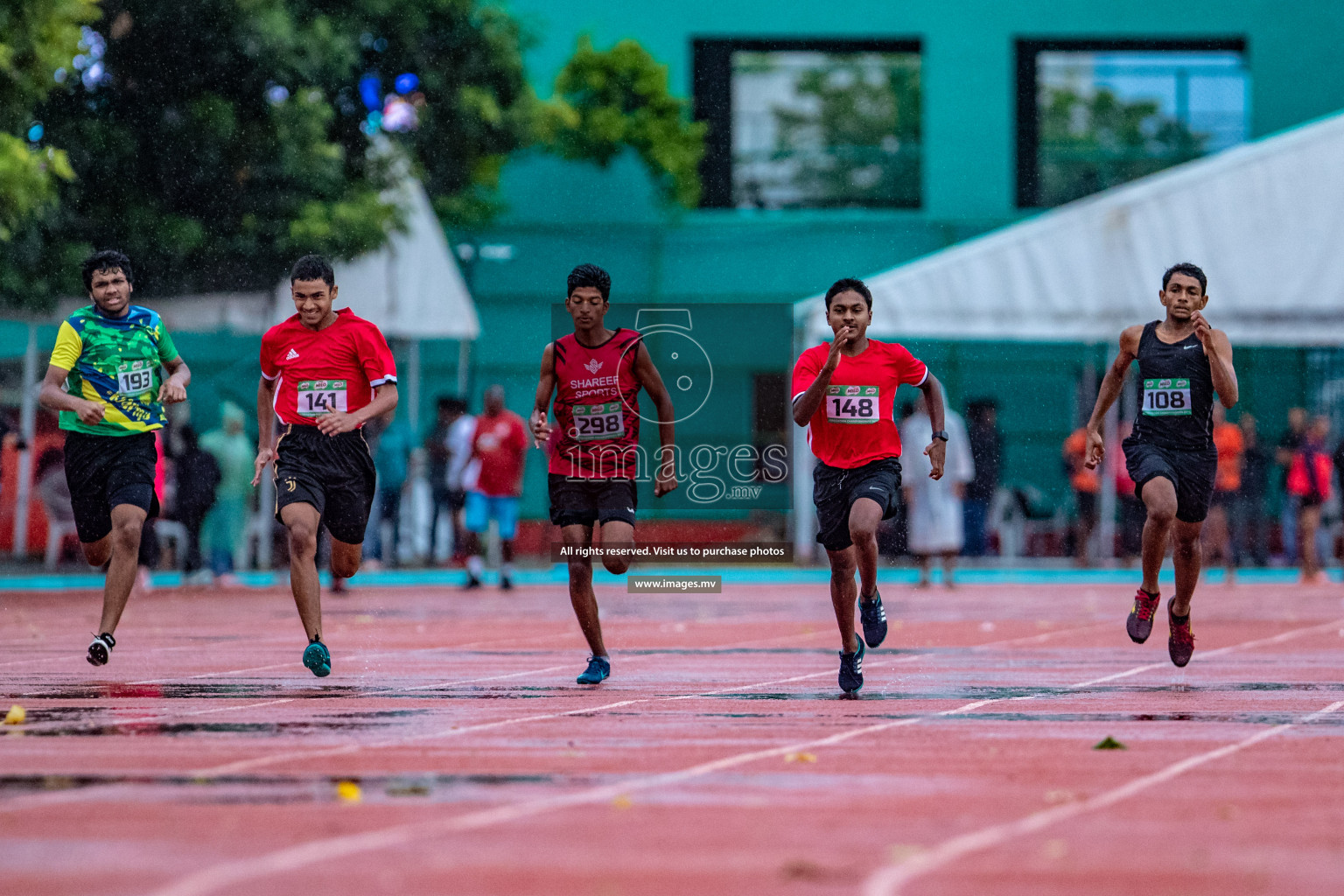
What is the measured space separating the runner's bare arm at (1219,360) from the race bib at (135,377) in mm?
5004

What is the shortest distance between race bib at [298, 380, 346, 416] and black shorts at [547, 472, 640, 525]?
42.4 inches

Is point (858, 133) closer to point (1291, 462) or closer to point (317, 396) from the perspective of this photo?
point (1291, 462)

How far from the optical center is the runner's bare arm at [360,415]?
8773 millimetres

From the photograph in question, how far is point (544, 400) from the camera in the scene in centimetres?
877

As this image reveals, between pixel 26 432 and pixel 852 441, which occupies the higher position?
pixel 26 432

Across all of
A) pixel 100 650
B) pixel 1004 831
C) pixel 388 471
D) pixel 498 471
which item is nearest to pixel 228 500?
pixel 388 471

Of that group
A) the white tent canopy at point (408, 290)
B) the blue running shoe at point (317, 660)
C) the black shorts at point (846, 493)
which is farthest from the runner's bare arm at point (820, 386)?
the white tent canopy at point (408, 290)

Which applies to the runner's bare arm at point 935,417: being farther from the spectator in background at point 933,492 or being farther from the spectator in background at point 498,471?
the spectator in background at point 498,471

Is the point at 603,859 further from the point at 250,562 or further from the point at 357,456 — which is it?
the point at 250,562

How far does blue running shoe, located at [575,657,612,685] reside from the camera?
8945 mm

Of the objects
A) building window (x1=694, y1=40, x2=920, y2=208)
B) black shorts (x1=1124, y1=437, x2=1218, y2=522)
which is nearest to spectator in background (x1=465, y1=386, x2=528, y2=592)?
black shorts (x1=1124, y1=437, x2=1218, y2=522)

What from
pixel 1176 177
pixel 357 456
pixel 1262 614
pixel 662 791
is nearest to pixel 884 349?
pixel 357 456

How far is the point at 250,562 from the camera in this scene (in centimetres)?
2414

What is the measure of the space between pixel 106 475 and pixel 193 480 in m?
9.87
